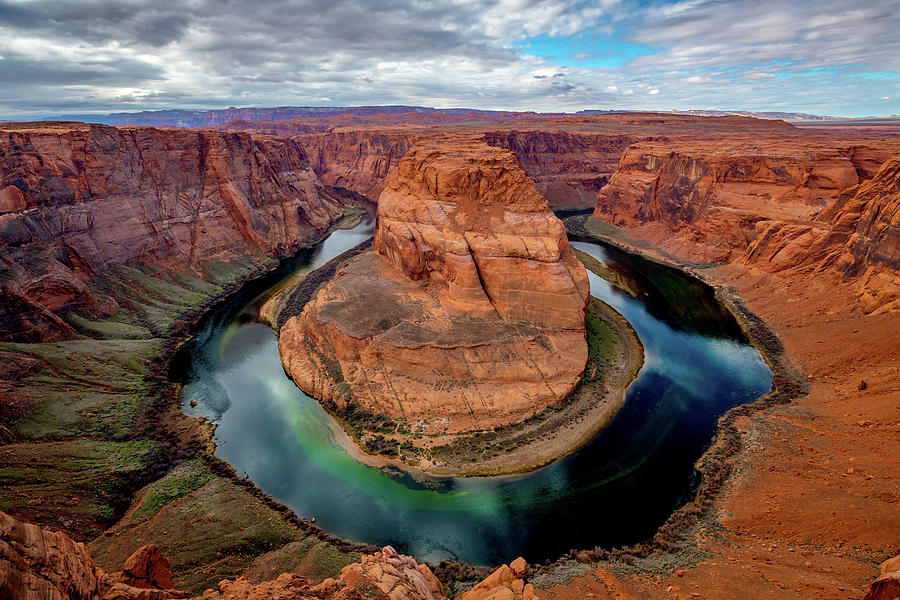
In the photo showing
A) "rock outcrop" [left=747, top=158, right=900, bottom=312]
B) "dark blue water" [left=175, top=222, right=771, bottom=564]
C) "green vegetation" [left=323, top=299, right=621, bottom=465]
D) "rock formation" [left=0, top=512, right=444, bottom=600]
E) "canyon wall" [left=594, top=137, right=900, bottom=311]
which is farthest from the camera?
"canyon wall" [left=594, top=137, right=900, bottom=311]

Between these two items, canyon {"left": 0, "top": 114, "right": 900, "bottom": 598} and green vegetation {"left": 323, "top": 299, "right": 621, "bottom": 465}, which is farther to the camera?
green vegetation {"left": 323, "top": 299, "right": 621, "bottom": 465}

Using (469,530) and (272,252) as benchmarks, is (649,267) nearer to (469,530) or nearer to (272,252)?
(469,530)

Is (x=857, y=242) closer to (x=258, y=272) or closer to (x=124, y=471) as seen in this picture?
(x=124, y=471)

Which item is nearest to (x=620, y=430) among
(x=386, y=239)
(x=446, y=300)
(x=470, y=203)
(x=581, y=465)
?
(x=581, y=465)

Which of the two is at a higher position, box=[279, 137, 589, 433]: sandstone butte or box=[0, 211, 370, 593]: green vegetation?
box=[279, 137, 589, 433]: sandstone butte

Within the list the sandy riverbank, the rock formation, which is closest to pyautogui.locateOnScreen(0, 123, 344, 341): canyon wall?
the sandy riverbank

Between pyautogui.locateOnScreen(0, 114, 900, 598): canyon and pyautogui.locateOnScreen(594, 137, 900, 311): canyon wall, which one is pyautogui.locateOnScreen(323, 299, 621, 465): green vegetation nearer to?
pyautogui.locateOnScreen(0, 114, 900, 598): canyon

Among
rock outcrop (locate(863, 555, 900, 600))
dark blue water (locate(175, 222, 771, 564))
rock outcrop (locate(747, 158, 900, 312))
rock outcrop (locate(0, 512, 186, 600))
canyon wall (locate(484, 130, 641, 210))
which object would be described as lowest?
dark blue water (locate(175, 222, 771, 564))

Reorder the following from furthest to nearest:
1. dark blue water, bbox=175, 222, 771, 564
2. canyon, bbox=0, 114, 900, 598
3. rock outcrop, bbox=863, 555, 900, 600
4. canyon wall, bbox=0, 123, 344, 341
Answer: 1. canyon wall, bbox=0, 123, 344, 341
2. dark blue water, bbox=175, 222, 771, 564
3. canyon, bbox=0, 114, 900, 598
4. rock outcrop, bbox=863, 555, 900, 600

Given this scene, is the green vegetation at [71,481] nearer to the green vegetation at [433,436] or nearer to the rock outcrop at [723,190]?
the green vegetation at [433,436]
